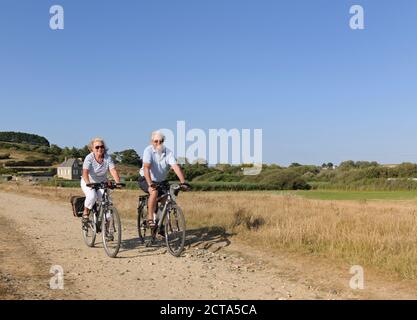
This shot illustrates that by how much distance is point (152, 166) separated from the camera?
8.47m

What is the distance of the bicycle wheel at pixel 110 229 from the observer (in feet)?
26.2

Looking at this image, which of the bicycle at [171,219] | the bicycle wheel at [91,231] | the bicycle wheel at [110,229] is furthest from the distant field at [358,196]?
the bicycle wheel at [110,229]

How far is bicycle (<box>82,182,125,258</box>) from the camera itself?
8023 millimetres

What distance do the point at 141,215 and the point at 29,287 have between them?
3.68 m

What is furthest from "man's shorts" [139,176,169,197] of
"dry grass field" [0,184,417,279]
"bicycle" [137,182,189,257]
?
"dry grass field" [0,184,417,279]

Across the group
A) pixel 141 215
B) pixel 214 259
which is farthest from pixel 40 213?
pixel 214 259

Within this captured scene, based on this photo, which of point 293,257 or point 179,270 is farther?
point 293,257

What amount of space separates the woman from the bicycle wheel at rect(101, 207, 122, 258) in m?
0.59

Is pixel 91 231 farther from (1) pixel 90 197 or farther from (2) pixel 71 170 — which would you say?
(2) pixel 71 170

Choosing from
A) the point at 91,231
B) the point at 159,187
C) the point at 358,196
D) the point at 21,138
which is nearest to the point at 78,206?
the point at 91,231

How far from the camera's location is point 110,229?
27.1 ft

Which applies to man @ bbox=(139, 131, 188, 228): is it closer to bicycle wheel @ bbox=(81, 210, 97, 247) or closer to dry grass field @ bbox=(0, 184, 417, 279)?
bicycle wheel @ bbox=(81, 210, 97, 247)

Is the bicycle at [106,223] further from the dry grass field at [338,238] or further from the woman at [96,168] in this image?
the dry grass field at [338,238]
